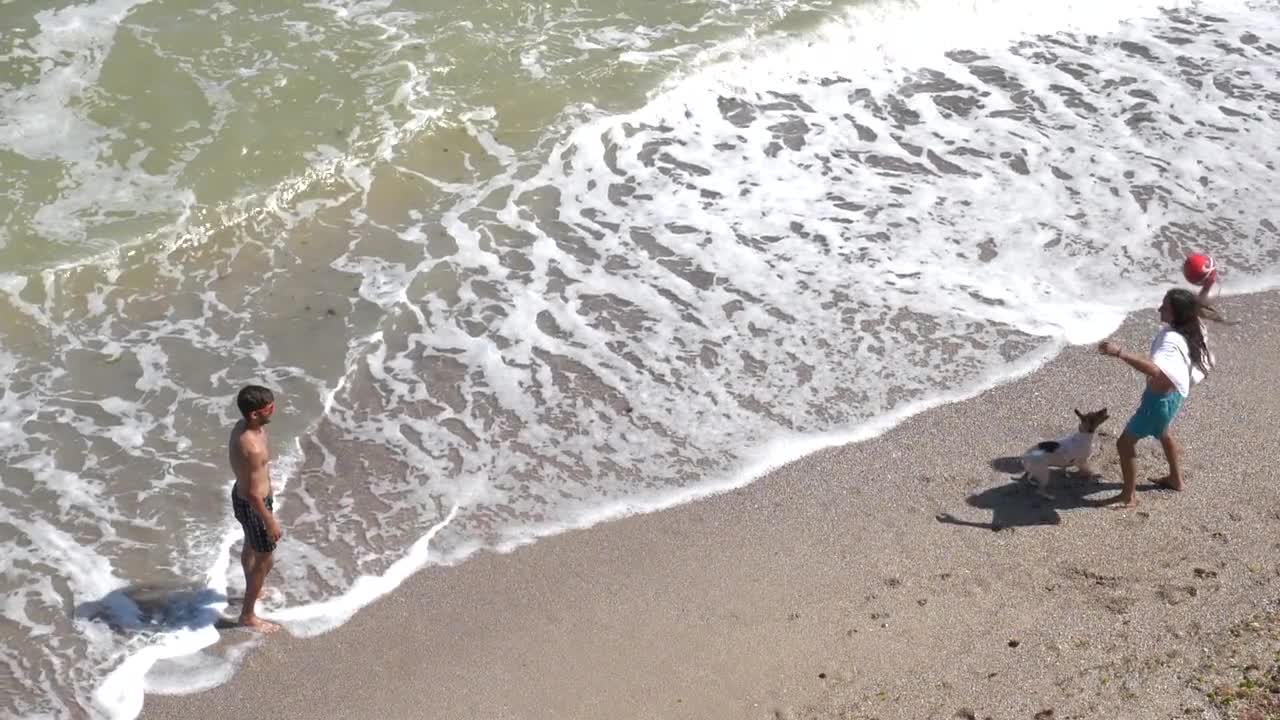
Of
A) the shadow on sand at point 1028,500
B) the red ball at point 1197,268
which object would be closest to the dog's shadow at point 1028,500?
the shadow on sand at point 1028,500

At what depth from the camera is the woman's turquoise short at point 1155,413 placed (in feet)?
24.3

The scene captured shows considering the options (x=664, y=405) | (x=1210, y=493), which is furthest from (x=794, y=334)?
(x=1210, y=493)

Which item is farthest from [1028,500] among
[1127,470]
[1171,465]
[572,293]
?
[572,293]

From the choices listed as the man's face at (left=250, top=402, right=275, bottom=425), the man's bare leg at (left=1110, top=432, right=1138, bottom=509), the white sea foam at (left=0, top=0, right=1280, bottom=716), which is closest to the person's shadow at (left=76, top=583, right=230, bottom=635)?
the white sea foam at (left=0, top=0, right=1280, bottom=716)

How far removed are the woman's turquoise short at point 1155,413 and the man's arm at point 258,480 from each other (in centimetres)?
479

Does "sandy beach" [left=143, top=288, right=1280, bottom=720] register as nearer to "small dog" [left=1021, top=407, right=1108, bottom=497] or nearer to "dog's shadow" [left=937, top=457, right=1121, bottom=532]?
"dog's shadow" [left=937, top=457, right=1121, bottom=532]

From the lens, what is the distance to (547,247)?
10.4m

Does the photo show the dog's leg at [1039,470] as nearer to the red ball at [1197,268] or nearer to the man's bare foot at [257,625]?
the red ball at [1197,268]

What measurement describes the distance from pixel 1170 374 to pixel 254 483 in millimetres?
4992

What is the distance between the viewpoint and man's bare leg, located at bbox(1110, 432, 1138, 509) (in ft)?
24.5

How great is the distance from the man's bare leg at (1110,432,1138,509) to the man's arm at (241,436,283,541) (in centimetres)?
467

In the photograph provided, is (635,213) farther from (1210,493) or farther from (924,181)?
(1210,493)

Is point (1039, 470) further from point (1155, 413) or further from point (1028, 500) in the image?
point (1155, 413)

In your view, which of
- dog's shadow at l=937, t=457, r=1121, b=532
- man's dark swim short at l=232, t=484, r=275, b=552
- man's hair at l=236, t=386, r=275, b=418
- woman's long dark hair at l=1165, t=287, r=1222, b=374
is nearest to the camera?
man's hair at l=236, t=386, r=275, b=418
